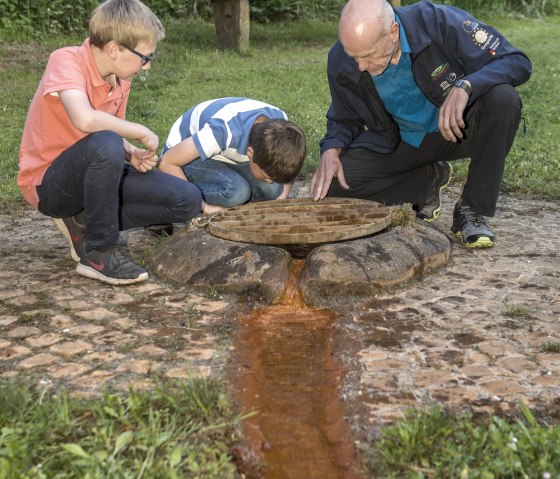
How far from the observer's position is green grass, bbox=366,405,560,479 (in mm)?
2332

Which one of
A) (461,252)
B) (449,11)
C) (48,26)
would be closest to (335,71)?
(449,11)

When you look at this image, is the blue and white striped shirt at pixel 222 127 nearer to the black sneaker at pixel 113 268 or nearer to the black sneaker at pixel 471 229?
the black sneaker at pixel 113 268

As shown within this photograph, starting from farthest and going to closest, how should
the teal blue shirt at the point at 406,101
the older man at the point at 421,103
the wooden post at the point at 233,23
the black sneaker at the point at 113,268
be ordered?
the wooden post at the point at 233,23 → the teal blue shirt at the point at 406,101 → the older man at the point at 421,103 → the black sneaker at the point at 113,268

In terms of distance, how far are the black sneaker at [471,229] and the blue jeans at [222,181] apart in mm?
1059

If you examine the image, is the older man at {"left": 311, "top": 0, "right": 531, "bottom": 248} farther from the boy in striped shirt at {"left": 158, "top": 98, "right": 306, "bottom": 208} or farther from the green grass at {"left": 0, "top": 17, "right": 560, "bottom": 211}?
the green grass at {"left": 0, "top": 17, "right": 560, "bottom": 211}

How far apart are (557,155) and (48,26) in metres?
7.96

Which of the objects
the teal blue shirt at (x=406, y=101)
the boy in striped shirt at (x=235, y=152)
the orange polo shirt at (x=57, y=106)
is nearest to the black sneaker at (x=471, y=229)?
the teal blue shirt at (x=406, y=101)

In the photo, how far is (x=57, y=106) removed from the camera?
12.8 feet

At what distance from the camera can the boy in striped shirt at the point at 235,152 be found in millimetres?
4332

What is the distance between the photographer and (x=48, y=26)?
1184 centimetres

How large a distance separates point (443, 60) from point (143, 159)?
5.72ft

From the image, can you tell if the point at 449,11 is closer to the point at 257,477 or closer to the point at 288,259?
the point at 288,259

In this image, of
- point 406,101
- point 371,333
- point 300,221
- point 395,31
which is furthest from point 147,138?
point 406,101

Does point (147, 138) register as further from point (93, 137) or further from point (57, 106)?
point (57, 106)
